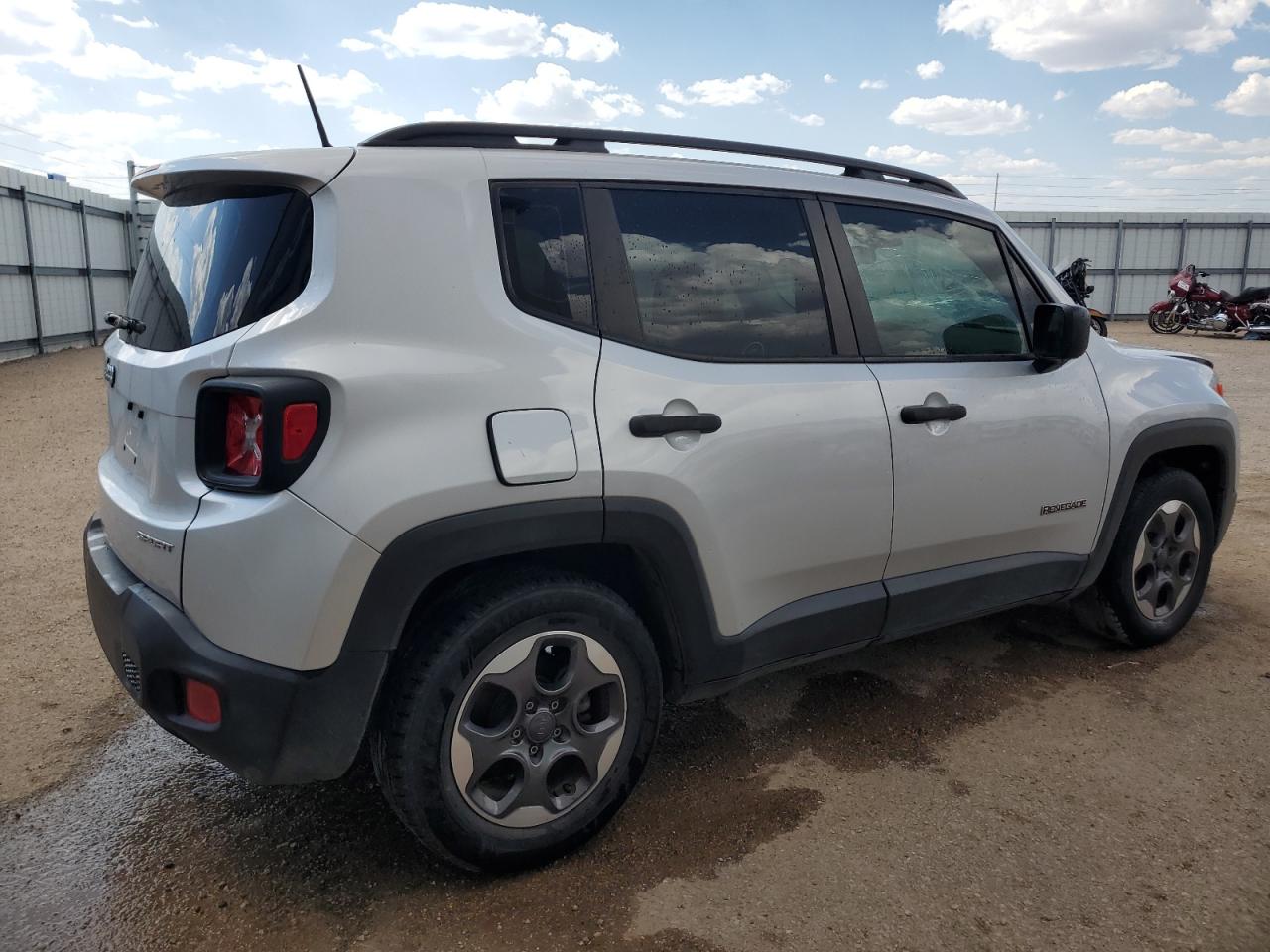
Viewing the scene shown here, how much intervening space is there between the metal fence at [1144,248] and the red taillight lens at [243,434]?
80.5ft

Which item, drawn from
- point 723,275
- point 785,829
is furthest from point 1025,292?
point 785,829

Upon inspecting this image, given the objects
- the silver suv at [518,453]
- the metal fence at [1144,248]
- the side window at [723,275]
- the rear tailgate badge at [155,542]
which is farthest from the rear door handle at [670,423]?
the metal fence at [1144,248]

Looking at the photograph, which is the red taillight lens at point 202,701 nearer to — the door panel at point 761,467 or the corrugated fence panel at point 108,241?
the door panel at point 761,467

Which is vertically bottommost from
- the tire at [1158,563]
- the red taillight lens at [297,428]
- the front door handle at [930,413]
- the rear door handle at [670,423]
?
the tire at [1158,563]

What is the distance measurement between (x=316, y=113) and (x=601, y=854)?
2.25 meters

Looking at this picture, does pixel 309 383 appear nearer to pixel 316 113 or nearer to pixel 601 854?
pixel 316 113

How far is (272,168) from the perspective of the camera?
2.14 m

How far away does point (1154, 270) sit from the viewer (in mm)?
24234

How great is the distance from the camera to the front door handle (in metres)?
2.87

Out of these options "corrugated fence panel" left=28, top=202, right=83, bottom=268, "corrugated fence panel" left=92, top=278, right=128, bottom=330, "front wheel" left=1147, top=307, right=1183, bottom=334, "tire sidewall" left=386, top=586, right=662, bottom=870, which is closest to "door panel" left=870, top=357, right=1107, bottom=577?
"tire sidewall" left=386, top=586, right=662, bottom=870

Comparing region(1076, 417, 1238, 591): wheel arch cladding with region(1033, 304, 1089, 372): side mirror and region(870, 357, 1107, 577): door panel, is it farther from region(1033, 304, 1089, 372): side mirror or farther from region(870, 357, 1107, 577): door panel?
region(1033, 304, 1089, 372): side mirror

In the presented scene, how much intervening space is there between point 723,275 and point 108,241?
18.7 m

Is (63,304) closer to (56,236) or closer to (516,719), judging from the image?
(56,236)

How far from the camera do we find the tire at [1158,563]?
3664mm
